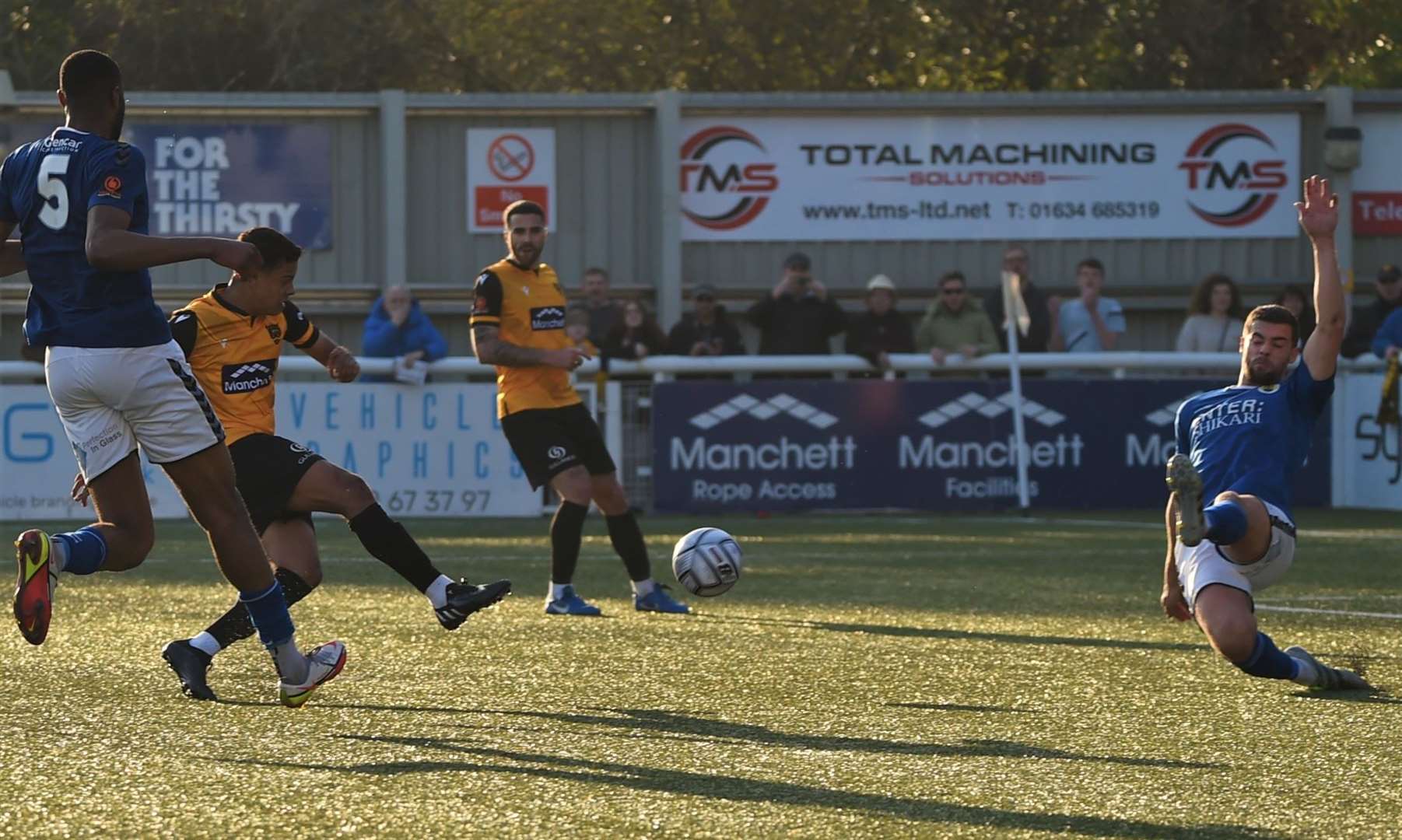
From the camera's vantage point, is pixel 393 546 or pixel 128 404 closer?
pixel 128 404

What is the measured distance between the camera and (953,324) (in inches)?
692

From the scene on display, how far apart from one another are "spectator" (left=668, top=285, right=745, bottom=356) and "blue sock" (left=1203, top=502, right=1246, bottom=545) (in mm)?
10942

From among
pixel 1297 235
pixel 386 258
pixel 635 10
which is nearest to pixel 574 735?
pixel 386 258

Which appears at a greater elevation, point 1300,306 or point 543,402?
point 1300,306

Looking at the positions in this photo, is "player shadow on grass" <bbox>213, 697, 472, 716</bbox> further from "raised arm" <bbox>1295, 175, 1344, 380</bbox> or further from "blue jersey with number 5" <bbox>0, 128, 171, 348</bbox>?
"raised arm" <bbox>1295, 175, 1344, 380</bbox>

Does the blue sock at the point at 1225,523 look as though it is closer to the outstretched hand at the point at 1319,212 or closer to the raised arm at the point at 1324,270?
the raised arm at the point at 1324,270

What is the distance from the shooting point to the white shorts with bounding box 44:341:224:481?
5.99 meters

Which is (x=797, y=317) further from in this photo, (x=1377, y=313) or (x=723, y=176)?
(x=1377, y=313)

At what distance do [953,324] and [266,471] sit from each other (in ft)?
35.8

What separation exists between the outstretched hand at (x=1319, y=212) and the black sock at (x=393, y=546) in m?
3.09

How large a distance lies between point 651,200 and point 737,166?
Answer: 3.53ft

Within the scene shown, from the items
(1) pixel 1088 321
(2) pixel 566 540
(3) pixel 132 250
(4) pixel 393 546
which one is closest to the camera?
(3) pixel 132 250

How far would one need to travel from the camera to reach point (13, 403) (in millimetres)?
15781

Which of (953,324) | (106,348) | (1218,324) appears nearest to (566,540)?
(106,348)
